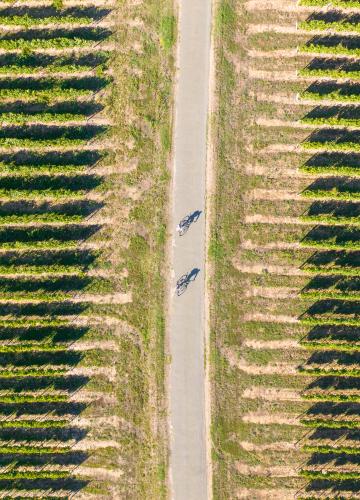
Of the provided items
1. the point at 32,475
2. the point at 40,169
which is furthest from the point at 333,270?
the point at 32,475

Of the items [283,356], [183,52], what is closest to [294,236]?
[283,356]

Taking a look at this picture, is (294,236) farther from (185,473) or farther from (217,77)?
(185,473)

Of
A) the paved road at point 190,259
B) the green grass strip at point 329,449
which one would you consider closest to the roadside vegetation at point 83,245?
the paved road at point 190,259

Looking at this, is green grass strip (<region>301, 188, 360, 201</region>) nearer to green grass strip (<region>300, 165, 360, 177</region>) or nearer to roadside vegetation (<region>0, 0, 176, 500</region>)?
green grass strip (<region>300, 165, 360, 177</region>)

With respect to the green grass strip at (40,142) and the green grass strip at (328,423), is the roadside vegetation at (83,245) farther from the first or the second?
the green grass strip at (328,423)

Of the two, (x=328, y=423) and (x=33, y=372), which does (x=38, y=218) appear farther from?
Answer: (x=328, y=423)

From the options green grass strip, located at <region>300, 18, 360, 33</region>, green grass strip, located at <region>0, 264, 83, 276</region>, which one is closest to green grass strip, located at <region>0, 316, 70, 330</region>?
green grass strip, located at <region>0, 264, 83, 276</region>
